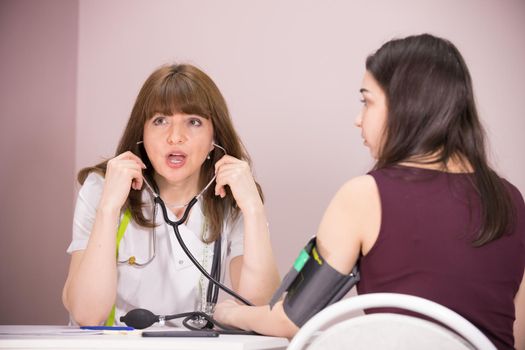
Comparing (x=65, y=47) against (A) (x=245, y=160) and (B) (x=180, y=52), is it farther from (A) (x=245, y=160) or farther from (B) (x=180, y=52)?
(A) (x=245, y=160)

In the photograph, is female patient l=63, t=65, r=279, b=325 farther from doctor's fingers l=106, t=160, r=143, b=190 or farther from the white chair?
the white chair

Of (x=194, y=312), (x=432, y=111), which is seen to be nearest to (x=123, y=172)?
(x=194, y=312)

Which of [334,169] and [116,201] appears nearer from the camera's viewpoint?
[116,201]

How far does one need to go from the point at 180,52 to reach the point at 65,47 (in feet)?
1.53

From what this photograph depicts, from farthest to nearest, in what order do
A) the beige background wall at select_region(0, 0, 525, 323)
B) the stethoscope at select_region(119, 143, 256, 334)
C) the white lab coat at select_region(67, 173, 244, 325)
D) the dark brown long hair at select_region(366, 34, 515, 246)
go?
the beige background wall at select_region(0, 0, 525, 323) → the white lab coat at select_region(67, 173, 244, 325) → the stethoscope at select_region(119, 143, 256, 334) → the dark brown long hair at select_region(366, 34, 515, 246)

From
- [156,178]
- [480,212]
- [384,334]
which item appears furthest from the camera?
[156,178]

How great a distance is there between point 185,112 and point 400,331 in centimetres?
119

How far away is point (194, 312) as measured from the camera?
161 cm

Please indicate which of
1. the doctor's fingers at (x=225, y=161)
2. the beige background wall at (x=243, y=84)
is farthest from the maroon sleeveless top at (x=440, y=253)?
the beige background wall at (x=243, y=84)

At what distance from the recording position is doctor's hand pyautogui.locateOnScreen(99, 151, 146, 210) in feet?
6.02

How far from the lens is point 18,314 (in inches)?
95.1

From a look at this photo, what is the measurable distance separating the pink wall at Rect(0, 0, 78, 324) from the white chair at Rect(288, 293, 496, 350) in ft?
5.37

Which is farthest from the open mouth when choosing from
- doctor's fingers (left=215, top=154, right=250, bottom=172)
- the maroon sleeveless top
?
the maroon sleeveless top

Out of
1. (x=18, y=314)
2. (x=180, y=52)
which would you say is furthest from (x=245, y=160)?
(x=18, y=314)
